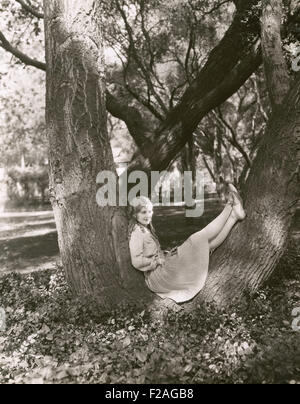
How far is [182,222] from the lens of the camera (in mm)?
19109

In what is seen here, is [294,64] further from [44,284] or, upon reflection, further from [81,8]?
[44,284]

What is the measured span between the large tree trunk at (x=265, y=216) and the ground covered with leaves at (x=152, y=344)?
306 mm

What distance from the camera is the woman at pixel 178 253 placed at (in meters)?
5.62

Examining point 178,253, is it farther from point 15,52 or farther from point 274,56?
point 15,52

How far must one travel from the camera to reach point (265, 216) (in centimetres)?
542

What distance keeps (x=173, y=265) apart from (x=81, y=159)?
5.98ft

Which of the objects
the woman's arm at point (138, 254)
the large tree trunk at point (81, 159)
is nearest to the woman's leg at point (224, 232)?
the woman's arm at point (138, 254)

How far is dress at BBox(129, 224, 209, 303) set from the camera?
578cm

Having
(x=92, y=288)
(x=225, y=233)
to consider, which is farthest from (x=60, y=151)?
(x=225, y=233)

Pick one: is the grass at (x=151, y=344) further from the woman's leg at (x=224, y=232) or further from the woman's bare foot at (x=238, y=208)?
the woman's bare foot at (x=238, y=208)

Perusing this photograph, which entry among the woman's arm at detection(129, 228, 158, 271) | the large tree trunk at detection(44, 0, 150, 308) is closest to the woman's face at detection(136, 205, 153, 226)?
the woman's arm at detection(129, 228, 158, 271)

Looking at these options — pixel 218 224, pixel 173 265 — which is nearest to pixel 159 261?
pixel 173 265

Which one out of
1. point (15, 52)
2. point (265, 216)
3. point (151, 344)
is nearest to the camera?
point (151, 344)
